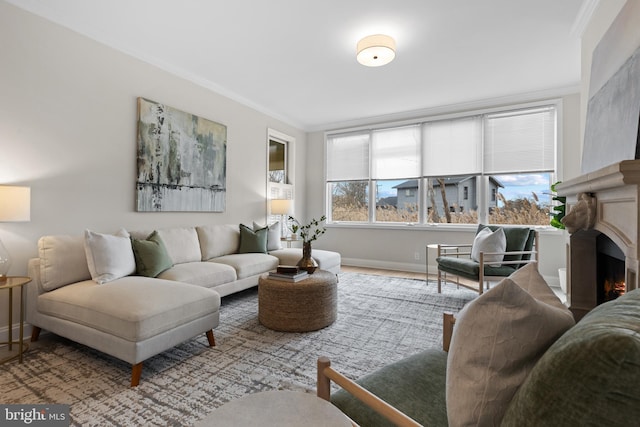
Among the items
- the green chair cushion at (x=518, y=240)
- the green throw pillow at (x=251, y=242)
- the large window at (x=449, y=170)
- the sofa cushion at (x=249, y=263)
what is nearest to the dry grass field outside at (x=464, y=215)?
the large window at (x=449, y=170)

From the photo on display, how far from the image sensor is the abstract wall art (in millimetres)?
3408

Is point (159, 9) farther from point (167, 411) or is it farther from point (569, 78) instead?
point (569, 78)

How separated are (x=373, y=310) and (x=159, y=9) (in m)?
3.47

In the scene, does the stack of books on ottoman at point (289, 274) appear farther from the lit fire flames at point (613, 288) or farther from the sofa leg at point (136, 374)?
the lit fire flames at point (613, 288)

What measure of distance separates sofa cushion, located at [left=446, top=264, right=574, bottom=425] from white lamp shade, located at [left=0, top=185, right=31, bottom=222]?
288 centimetres

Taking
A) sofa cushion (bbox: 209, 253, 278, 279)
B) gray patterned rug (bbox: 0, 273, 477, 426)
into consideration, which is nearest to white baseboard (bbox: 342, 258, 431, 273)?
gray patterned rug (bbox: 0, 273, 477, 426)

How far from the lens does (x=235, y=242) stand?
13.7 ft

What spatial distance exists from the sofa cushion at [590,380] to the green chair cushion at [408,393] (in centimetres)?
50

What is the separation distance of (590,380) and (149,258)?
10.0ft

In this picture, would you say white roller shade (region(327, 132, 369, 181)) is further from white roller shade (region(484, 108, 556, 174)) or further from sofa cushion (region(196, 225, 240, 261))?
sofa cushion (region(196, 225, 240, 261))

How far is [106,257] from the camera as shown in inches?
96.3

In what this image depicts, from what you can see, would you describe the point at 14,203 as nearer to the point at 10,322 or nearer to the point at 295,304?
the point at 10,322

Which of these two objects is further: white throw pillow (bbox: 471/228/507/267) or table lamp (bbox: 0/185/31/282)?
white throw pillow (bbox: 471/228/507/267)

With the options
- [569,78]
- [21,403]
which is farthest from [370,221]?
[21,403]
